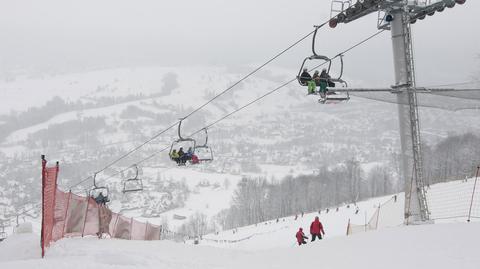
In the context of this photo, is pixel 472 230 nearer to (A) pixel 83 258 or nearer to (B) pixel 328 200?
(A) pixel 83 258

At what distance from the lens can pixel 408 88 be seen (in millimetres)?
13852

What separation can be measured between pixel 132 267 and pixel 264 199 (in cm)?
10039

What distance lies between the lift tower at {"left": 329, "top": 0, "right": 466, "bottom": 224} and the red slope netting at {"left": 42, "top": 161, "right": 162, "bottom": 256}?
912 cm

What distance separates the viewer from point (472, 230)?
1109cm

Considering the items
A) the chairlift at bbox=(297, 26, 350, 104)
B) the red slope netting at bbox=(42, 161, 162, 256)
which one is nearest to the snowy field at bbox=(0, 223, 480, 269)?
the red slope netting at bbox=(42, 161, 162, 256)

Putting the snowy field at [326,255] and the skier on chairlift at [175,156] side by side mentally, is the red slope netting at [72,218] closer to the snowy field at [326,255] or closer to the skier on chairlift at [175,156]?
the snowy field at [326,255]

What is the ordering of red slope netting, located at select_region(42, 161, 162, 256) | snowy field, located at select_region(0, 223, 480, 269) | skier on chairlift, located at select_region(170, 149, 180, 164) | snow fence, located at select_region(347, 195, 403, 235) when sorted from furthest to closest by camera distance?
skier on chairlift, located at select_region(170, 149, 180, 164) < snow fence, located at select_region(347, 195, 403, 235) < red slope netting, located at select_region(42, 161, 162, 256) < snowy field, located at select_region(0, 223, 480, 269)

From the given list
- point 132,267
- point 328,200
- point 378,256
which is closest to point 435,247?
point 378,256

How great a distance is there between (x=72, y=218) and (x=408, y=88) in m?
11.3

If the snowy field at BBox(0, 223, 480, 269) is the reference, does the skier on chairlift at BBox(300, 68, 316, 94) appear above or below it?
above

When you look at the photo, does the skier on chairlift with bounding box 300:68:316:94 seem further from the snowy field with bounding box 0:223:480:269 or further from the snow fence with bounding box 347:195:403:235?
the snow fence with bounding box 347:195:403:235

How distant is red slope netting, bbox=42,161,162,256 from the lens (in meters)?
10.9

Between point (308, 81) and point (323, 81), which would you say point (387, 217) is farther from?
point (308, 81)

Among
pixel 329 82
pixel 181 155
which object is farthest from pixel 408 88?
pixel 181 155
